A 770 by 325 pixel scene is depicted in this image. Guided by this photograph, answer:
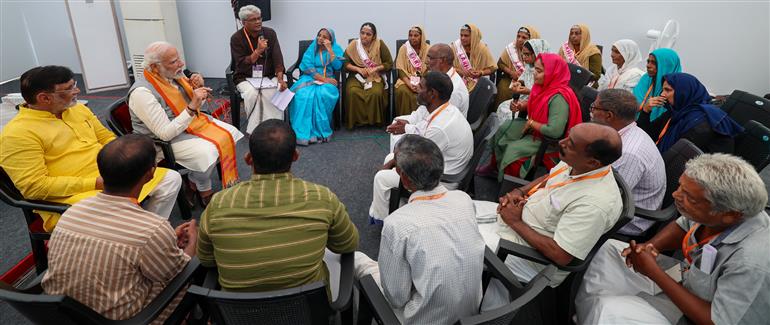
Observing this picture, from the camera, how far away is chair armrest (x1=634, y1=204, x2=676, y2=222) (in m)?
1.97

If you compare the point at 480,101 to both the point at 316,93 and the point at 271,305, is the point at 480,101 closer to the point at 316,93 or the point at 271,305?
the point at 316,93

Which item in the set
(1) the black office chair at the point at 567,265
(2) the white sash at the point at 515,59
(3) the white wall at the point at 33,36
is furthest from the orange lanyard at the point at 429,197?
(3) the white wall at the point at 33,36

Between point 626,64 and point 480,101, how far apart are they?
1.70m

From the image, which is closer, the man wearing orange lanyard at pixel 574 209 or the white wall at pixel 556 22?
the man wearing orange lanyard at pixel 574 209

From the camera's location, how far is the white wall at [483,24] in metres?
5.30

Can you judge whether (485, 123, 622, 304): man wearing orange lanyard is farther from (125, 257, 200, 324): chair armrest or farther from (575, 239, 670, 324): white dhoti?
(125, 257, 200, 324): chair armrest

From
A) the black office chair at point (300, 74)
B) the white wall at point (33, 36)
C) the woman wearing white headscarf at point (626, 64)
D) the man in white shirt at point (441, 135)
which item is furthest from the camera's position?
the white wall at point (33, 36)

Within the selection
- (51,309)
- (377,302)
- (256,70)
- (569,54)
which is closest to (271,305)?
(377,302)

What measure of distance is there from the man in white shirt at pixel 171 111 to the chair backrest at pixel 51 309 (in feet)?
5.08

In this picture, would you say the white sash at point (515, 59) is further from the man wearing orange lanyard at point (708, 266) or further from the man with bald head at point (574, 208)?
the man wearing orange lanyard at point (708, 266)

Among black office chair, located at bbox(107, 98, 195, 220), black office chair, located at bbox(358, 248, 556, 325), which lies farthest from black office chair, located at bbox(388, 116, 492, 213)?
black office chair, located at bbox(107, 98, 195, 220)

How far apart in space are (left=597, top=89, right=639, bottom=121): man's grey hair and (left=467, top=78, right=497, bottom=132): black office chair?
0.96 m

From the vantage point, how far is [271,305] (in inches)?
48.1

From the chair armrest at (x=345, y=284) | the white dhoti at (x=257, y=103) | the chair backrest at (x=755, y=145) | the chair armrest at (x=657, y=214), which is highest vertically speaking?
the chair backrest at (x=755, y=145)
